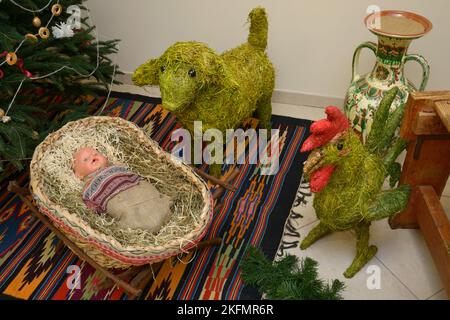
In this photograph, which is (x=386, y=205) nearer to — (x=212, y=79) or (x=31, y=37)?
(x=212, y=79)

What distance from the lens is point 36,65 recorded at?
1.62 meters

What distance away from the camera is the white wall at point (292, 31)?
6.36 ft

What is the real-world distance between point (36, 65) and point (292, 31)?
47.6 inches

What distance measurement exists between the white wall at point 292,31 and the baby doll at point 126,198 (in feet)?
3.43

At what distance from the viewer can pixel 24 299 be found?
1.46 meters

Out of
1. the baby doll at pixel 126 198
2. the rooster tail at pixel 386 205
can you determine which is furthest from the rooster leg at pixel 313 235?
the baby doll at pixel 126 198

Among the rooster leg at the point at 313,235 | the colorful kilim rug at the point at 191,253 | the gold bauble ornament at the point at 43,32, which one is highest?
the gold bauble ornament at the point at 43,32

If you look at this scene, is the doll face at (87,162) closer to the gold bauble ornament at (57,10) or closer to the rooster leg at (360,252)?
the gold bauble ornament at (57,10)

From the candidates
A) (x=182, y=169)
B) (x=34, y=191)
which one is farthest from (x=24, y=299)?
(x=182, y=169)

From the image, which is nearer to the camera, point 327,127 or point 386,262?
point 327,127

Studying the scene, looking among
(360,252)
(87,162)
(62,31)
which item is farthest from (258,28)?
(360,252)

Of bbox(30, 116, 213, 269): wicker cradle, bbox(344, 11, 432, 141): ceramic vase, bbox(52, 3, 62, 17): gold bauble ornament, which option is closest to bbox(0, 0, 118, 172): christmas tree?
bbox(52, 3, 62, 17): gold bauble ornament

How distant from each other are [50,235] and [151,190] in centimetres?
52
